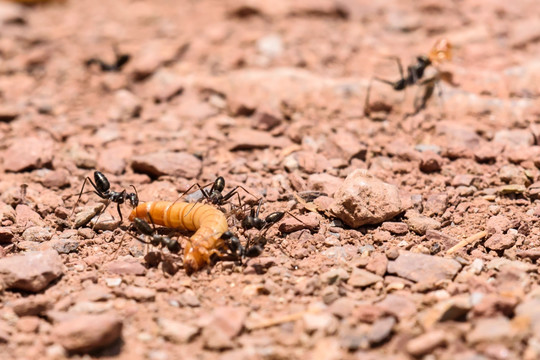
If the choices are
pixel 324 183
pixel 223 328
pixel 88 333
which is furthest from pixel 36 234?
pixel 324 183

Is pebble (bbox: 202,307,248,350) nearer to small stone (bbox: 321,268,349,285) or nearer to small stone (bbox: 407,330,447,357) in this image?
small stone (bbox: 321,268,349,285)

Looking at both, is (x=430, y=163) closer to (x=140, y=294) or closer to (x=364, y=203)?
(x=364, y=203)

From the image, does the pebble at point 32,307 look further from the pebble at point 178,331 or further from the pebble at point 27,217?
the pebble at point 27,217

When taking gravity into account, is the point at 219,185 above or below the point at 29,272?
above

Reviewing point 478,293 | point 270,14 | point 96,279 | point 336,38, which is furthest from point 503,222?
point 270,14

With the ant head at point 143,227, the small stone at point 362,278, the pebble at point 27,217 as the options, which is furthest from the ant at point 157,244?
the small stone at point 362,278
